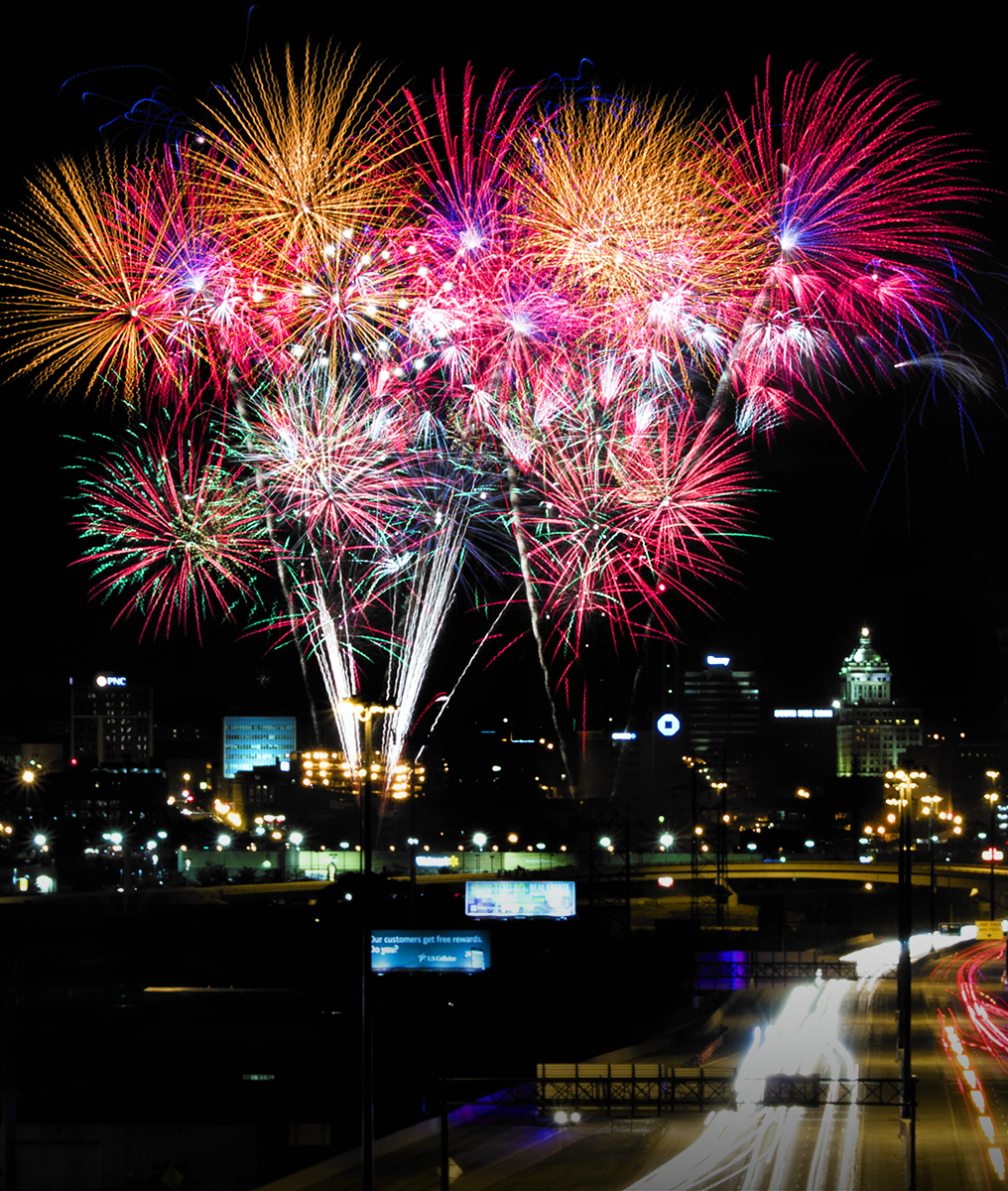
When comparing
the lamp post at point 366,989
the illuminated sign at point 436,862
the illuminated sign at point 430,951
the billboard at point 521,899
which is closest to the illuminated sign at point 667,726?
the illuminated sign at point 436,862

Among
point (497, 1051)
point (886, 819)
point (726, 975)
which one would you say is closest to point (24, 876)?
point (497, 1051)

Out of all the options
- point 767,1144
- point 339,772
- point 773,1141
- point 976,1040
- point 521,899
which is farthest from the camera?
point 339,772

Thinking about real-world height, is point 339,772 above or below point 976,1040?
above

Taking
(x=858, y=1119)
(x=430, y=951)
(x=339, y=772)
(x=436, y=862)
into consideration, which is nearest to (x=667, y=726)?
(x=436, y=862)

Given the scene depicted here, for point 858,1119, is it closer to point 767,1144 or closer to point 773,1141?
point 773,1141

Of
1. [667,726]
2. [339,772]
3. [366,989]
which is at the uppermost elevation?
[667,726]

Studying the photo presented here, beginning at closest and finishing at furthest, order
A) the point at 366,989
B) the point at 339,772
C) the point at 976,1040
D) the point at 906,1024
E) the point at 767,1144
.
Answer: the point at 366,989 < the point at 767,1144 < the point at 906,1024 < the point at 976,1040 < the point at 339,772

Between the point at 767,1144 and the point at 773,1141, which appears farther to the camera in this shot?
the point at 773,1141

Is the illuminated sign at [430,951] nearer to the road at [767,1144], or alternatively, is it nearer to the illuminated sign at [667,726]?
the road at [767,1144]
